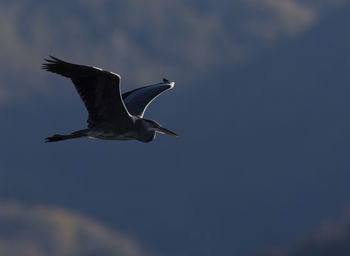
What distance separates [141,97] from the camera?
24328 millimetres

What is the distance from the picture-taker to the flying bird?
19.6 metres

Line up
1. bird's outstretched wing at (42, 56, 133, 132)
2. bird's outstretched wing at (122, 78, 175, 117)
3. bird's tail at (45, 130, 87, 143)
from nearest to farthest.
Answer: bird's outstretched wing at (42, 56, 133, 132), bird's tail at (45, 130, 87, 143), bird's outstretched wing at (122, 78, 175, 117)

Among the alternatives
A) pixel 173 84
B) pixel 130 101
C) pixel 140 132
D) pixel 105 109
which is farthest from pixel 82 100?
pixel 173 84

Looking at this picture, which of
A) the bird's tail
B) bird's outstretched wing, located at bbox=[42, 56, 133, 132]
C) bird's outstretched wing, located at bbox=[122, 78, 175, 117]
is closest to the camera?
bird's outstretched wing, located at bbox=[42, 56, 133, 132]

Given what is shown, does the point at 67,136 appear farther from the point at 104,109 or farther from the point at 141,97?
the point at 141,97

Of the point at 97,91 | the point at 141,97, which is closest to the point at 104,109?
the point at 97,91

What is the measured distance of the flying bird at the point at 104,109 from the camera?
1956 cm

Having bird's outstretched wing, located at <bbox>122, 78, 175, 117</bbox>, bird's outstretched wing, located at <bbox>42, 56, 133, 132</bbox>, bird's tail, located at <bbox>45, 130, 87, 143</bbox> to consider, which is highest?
bird's outstretched wing, located at <bbox>122, 78, 175, 117</bbox>

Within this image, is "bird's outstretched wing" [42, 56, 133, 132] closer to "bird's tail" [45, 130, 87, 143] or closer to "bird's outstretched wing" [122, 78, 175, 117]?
"bird's tail" [45, 130, 87, 143]

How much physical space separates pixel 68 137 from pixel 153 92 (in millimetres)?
4339

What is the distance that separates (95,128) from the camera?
69.3 ft

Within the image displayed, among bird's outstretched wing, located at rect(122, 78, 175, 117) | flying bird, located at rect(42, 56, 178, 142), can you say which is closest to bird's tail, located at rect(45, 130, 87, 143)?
flying bird, located at rect(42, 56, 178, 142)

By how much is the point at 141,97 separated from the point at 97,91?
4.17m

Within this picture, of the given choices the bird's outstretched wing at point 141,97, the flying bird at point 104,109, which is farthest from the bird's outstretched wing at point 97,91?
the bird's outstretched wing at point 141,97
